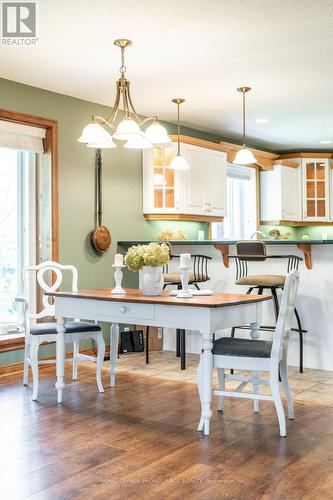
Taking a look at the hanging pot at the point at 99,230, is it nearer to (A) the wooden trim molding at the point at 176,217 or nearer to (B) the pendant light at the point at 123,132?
(A) the wooden trim molding at the point at 176,217

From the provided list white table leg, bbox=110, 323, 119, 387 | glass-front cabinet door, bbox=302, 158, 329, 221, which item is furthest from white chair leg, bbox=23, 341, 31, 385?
glass-front cabinet door, bbox=302, 158, 329, 221

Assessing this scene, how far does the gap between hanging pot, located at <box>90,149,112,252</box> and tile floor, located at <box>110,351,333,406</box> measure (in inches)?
43.5

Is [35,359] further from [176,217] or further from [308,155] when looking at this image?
[308,155]

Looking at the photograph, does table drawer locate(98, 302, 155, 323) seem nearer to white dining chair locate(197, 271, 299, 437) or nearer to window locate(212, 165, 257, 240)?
white dining chair locate(197, 271, 299, 437)

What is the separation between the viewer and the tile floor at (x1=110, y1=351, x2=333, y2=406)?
4.18 metres

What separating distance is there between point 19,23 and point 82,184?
2.08 metres

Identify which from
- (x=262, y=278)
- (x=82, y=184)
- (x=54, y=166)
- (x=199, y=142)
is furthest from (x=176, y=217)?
(x=262, y=278)

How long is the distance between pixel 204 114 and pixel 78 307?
3254mm

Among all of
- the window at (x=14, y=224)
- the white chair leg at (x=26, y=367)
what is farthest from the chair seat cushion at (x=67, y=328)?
the window at (x=14, y=224)

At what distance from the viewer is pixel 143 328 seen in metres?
6.12

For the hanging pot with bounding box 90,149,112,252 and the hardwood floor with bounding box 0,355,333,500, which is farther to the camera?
the hanging pot with bounding box 90,149,112,252

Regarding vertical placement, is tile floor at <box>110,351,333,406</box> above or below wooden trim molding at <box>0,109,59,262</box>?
below

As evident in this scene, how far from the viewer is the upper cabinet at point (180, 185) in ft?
21.2

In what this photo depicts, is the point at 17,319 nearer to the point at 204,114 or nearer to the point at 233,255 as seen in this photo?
the point at 233,255
